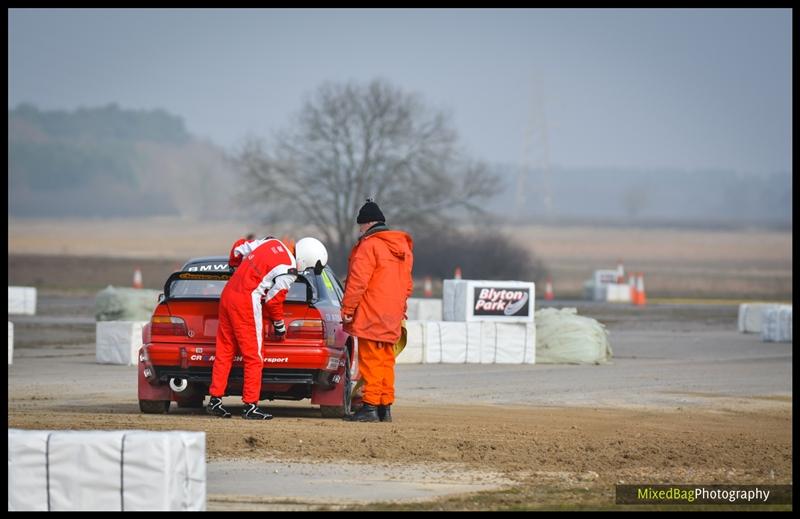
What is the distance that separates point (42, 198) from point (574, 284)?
92.5 meters

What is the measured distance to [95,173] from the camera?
165 meters

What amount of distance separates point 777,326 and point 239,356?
18.5 metres

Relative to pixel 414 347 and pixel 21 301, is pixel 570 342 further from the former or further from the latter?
pixel 21 301

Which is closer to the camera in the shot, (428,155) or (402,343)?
(402,343)

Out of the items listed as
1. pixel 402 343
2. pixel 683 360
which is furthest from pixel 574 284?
pixel 402 343

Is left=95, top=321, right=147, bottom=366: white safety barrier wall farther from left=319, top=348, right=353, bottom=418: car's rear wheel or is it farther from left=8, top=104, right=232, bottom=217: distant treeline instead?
left=8, top=104, right=232, bottom=217: distant treeline

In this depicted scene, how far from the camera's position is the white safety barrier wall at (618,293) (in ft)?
167

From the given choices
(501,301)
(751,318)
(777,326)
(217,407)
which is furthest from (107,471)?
(751,318)

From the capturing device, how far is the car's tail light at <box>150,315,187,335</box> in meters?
13.1

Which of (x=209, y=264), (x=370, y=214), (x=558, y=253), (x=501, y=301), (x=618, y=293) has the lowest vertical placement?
(x=501, y=301)

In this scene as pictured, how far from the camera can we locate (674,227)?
518 feet

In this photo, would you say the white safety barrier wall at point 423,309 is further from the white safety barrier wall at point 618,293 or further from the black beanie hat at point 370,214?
the white safety barrier wall at point 618,293

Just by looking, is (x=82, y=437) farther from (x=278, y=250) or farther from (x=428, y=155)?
(x=428, y=155)

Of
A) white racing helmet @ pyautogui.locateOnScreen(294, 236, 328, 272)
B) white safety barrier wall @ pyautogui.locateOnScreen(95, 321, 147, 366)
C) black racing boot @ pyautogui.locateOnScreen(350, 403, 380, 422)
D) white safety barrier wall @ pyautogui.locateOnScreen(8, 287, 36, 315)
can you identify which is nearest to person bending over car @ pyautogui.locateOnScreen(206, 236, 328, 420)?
white racing helmet @ pyautogui.locateOnScreen(294, 236, 328, 272)
